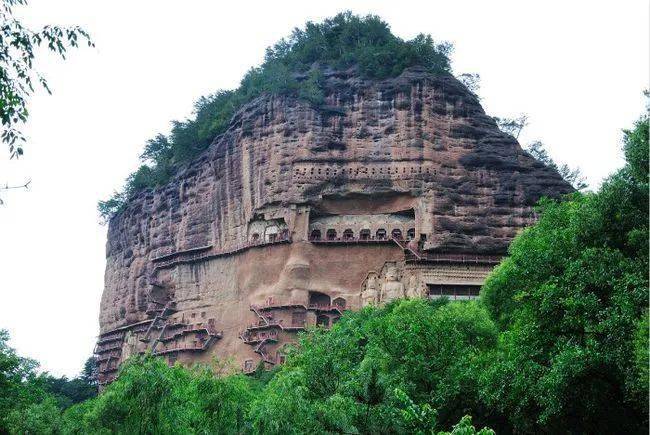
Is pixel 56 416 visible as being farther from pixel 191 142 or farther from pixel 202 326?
pixel 191 142

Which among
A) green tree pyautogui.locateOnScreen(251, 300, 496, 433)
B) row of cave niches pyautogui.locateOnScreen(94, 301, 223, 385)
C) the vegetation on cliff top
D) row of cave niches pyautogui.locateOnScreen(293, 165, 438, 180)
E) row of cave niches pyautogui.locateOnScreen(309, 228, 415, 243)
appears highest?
the vegetation on cliff top

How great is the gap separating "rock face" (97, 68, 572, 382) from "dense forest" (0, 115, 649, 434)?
58.5ft

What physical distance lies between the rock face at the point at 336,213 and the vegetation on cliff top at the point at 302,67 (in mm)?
1117

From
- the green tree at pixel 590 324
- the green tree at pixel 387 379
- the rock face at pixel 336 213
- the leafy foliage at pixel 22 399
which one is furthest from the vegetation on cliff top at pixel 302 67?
the green tree at pixel 590 324

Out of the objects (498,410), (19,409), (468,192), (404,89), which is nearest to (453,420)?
(498,410)

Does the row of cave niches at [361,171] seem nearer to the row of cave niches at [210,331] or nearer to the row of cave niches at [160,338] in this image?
the row of cave niches at [210,331]

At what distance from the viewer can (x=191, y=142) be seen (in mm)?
52906

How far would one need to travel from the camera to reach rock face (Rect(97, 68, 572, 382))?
43031 mm

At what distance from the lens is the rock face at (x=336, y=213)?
141 ft

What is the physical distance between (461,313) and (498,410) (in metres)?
6.28

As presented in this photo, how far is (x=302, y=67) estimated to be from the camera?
165 ft

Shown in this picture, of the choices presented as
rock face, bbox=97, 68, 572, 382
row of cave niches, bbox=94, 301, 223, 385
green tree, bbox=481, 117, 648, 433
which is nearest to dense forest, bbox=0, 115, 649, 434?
green tree, bbox=481, 117, 648, 433

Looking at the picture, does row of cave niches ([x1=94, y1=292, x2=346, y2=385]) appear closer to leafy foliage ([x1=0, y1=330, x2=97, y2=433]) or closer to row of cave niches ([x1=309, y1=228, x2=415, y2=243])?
row of cave niches ([x1=309, y1=228, x2=415, y2=243])

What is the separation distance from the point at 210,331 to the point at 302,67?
1512cm
